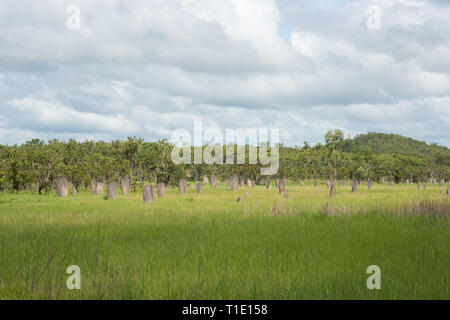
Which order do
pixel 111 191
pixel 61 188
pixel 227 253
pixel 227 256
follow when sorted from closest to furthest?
1. pixel 227 256
2. pixel 227 253
3. pixel 111 191
4. pixel 61 188

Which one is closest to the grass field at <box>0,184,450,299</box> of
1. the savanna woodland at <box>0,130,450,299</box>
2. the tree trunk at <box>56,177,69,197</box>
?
the savanna woodland at <box>0,130,450,299</box>

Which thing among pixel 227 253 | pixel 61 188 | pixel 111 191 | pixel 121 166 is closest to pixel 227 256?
pixel 227 253

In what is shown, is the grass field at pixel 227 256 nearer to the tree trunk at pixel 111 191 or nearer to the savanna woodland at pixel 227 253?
the savanna woodland at pixel 227 253

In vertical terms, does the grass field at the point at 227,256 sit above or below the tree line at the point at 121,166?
below

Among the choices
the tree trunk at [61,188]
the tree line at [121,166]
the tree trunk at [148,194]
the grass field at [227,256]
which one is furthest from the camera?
the tree line at [121,166]

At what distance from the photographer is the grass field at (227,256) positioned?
5895mm

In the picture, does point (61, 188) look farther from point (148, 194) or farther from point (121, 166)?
point (121, 166)

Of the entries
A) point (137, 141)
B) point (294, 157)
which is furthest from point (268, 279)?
point (294, 157)

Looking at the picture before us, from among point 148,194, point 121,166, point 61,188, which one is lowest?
point 148,194

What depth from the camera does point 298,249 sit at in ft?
29.4

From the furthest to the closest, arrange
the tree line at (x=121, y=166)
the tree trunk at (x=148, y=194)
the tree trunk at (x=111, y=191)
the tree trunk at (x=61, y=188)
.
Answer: the tree line at (x=121, y=166), the tree trunk at (x=61, y=188), the tree trunk at (x=111, y=191), the tree trunk at (x=148, y=194)

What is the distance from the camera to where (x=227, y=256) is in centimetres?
787

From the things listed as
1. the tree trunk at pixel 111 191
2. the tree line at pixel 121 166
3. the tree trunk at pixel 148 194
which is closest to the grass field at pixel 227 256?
the tree trunk at pixel 148 194

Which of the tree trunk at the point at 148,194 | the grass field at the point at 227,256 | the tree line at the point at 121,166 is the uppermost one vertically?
the tree line at the point at 121,166
